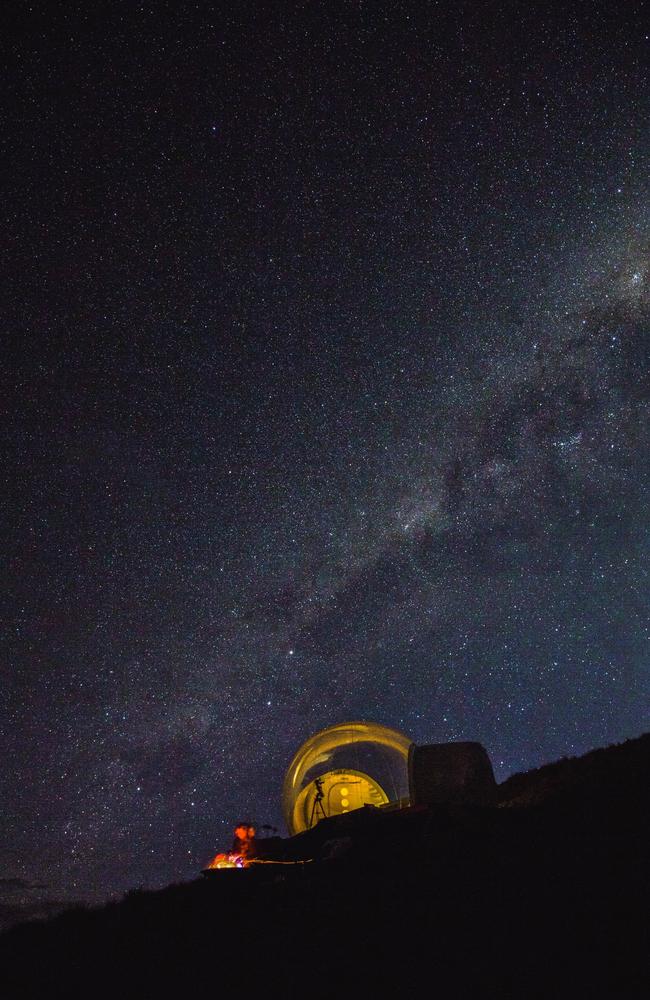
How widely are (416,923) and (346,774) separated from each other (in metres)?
13.9

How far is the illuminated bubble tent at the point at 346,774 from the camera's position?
680 inches

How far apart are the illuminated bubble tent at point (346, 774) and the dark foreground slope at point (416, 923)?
9.89 meters

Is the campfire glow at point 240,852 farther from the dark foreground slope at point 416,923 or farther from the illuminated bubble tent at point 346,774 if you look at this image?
the illuminated bubble tent at point 346,774

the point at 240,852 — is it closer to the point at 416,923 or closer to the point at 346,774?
the point at 346,774

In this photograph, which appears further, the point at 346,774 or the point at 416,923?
the point at 346,774

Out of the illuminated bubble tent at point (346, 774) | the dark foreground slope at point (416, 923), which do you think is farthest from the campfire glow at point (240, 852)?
the illuminated bubble tent at point (346, 774)

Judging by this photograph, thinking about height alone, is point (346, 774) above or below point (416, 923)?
above

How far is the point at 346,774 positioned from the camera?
17719 mm

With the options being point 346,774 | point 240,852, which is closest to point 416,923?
point 240,852

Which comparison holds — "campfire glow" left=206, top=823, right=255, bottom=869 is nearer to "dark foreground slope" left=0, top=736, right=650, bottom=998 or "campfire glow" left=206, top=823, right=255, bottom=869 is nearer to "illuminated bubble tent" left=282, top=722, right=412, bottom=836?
"dark foreground slope" left=0, top=736, right=650, bottom=998

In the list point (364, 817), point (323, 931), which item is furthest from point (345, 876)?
point (364, 817)

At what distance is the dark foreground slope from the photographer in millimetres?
3828

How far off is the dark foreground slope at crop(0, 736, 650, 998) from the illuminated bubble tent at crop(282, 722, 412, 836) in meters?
9.89

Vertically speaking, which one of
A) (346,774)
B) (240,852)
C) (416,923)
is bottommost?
(416,923)
